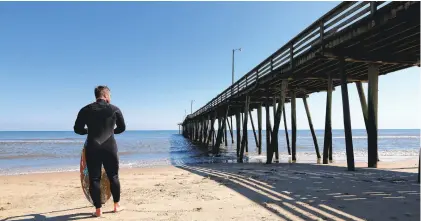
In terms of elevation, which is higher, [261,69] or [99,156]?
[261,69]

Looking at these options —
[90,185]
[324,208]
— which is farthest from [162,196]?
[324,208]

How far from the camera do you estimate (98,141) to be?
3992 millimetres

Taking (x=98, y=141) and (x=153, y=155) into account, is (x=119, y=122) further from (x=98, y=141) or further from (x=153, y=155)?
(x=153, y=155)

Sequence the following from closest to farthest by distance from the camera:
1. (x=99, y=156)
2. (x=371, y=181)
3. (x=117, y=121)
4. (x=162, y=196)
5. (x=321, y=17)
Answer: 1. (x=99, y=156)
2. (x=117, y=121)
3. (x=162, y=196)
4. (x=371, y=181)
5. (x=321, y=17)

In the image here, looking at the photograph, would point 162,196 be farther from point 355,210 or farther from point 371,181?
point 371,181

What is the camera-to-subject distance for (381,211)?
13.4 feet

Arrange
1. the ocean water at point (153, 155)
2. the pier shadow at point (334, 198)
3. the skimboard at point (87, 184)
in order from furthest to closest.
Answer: the ocean water at point (153, 155)
the skimboard at point (87, 184)
the pier shadow at point (334, 198)

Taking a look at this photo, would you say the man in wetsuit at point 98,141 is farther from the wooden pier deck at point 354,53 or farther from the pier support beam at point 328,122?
the pier support beam at point 328,122

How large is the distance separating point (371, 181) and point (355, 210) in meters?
2.95

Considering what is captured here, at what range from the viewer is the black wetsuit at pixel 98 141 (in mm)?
3988

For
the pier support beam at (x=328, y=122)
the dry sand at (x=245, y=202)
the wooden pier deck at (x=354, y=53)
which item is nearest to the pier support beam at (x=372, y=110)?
the wooden pier deck at (x=354, y=53)

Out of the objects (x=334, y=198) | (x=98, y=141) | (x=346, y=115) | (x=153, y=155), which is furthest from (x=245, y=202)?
(x=153, y=155)

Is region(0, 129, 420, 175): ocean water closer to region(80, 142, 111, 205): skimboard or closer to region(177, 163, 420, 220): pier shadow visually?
region(177, 163, 420, 220): pier shadow

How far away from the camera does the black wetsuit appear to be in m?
3.99
